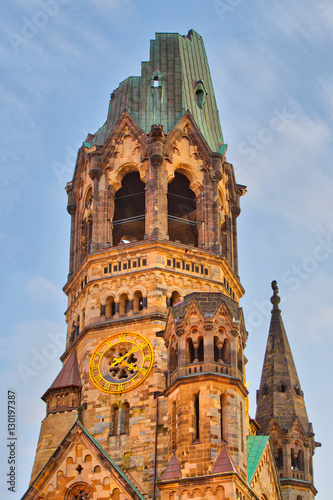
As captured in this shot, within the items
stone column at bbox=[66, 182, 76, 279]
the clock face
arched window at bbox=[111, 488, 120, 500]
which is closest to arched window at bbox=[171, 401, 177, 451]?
arched window at bbox=[111, 488, 120, 500]

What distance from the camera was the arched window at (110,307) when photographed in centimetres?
4197

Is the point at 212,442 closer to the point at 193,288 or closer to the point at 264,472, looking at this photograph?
the point at 264,472

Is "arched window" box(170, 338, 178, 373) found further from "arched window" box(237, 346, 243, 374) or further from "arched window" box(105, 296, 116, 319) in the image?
"arched window" box(105, 296, 116, 319)

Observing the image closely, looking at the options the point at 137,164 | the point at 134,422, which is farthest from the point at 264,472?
the point at 137,164

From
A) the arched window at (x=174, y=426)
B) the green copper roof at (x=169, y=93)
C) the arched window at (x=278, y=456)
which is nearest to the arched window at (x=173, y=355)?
the arched window at (x=174, y=426)

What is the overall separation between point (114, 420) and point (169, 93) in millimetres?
15317

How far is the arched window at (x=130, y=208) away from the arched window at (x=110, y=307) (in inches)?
200

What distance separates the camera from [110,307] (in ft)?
138

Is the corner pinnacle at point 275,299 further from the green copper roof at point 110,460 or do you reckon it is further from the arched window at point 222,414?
the green copper roof at point 110,460

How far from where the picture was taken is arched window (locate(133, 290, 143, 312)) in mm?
41656

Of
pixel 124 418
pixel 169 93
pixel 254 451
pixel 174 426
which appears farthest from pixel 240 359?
pixel 169 93

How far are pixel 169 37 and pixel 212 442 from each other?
2218 cm

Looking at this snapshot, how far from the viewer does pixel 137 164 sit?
45.3m

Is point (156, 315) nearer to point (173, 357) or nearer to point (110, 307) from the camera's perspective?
point (110, 307)
